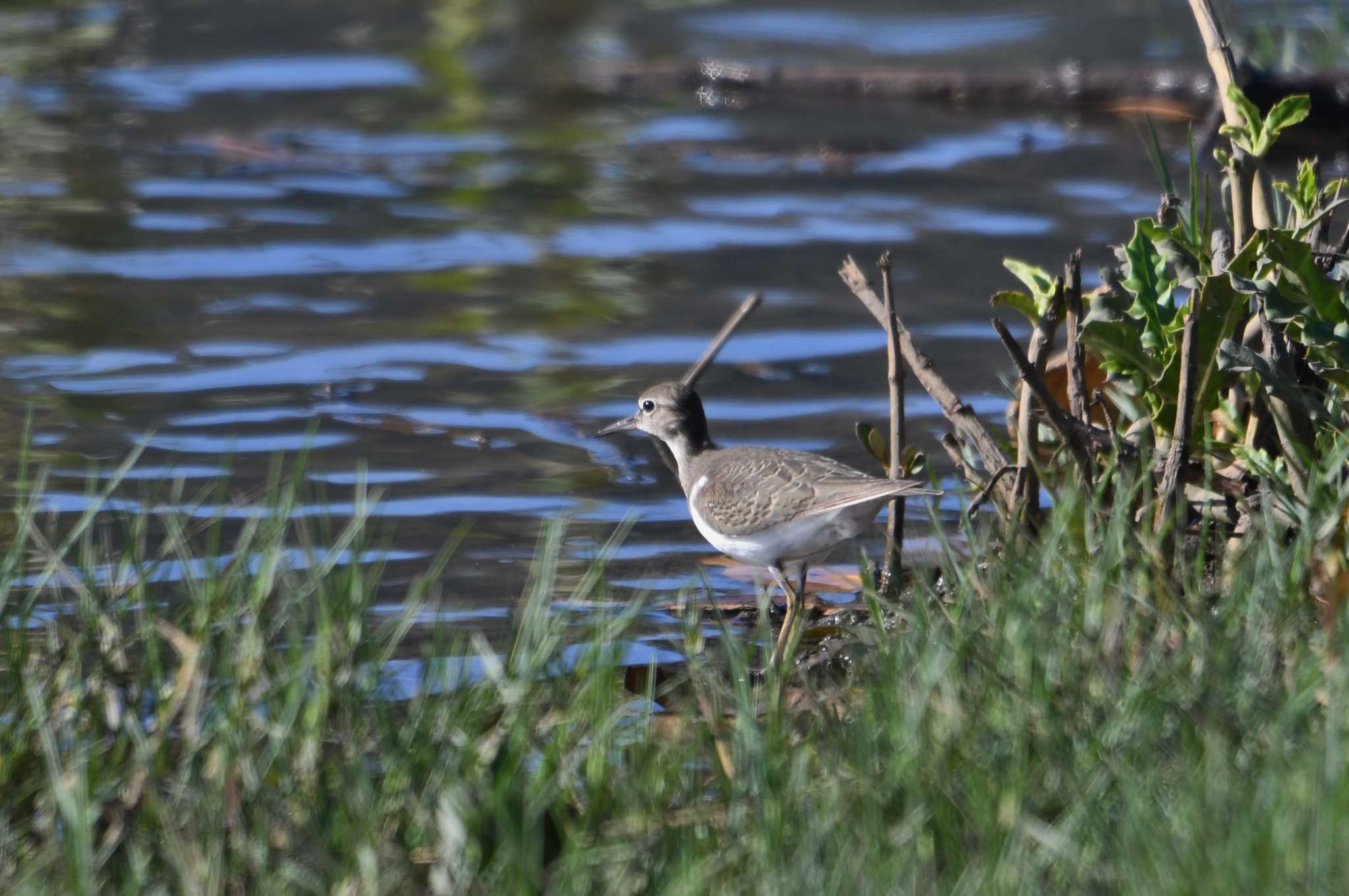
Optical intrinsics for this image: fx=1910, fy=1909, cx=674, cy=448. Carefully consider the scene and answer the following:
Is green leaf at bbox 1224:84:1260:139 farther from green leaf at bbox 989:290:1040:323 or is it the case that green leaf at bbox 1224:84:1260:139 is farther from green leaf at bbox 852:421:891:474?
green leaf at bbox 852:421:891:474

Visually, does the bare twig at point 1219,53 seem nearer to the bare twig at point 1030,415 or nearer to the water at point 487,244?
the bare twig at point 1030,415

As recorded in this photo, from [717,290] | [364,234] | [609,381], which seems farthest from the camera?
[364,234]

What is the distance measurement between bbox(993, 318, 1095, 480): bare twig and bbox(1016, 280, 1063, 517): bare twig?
0.24 feet

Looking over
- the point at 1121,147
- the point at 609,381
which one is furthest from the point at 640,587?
the point at 1121,147

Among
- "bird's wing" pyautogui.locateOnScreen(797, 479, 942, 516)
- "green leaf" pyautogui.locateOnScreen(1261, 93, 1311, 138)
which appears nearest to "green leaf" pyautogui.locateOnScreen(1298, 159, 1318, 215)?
"green leaf" pyautogui.locateOnScreen(1261, 93, 1311, 138)

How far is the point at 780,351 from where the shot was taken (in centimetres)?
789

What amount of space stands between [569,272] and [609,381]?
159 cm

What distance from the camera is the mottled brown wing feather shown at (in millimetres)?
5121

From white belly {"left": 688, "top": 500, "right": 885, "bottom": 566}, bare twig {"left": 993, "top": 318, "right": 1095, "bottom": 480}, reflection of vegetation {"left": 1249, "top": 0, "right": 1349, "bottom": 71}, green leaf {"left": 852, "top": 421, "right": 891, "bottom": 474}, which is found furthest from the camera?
reflection of vegetation {"left": 1249, "top": 0, "right": 1349, "bottom": 71}

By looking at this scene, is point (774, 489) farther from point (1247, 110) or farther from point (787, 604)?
point (1247, 110)

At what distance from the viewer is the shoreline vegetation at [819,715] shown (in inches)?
127

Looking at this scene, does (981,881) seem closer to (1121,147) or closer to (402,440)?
(402,440)

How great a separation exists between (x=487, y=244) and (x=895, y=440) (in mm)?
4689

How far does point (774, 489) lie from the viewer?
5.35 meters
